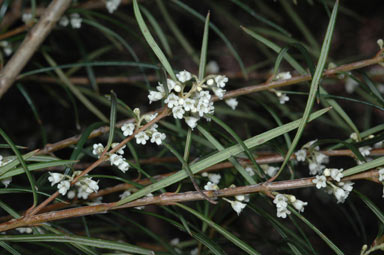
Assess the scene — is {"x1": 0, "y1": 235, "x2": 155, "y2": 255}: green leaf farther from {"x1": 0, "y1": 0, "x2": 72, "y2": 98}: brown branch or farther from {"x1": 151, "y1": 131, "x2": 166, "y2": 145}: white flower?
{"x1": 0, "y1": 0, "x2": 72, "y2": 98}: brown branch

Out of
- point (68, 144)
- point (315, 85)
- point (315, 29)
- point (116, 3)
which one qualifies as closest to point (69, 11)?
point (116, 3)

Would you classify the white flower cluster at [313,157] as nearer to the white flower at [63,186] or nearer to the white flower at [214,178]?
Answer: the white flower at [214,178]

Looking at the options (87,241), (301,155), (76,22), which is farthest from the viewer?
(76,22)

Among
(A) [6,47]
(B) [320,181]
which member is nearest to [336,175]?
(B) [320,181]

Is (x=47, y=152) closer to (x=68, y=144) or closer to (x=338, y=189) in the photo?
(x=68, y=144)

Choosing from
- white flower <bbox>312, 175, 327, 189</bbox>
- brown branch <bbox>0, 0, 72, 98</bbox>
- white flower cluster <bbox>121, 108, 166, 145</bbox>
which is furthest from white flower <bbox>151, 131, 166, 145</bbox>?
brown branch <bbox>0, 0, 72, 98</bbox>

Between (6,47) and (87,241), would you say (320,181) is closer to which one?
(87,241)

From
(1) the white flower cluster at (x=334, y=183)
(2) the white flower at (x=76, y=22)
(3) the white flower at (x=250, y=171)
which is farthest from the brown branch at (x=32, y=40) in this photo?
(1) the white flower cluster at (x=334, y=183)
